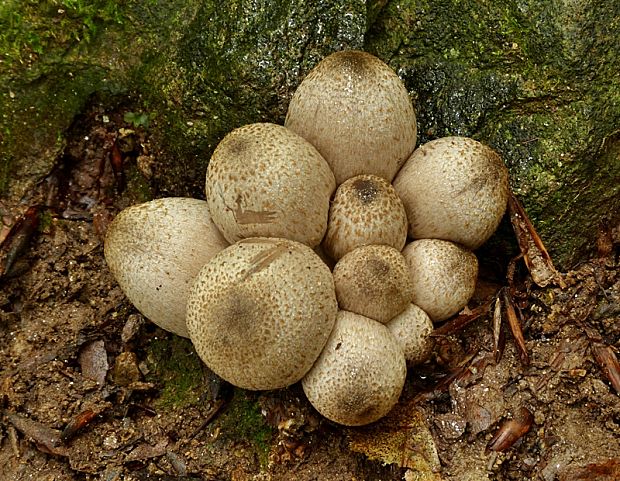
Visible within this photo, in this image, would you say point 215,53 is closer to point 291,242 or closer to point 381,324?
point 291,242

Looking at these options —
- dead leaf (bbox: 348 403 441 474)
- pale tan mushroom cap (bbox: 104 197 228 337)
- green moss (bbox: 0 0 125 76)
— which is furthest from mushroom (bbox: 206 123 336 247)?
green moss (bbox: 0 0 125 76)

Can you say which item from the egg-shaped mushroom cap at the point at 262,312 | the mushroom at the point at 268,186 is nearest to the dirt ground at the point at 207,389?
the egg-shaped mushroom cap at the point at 262,312

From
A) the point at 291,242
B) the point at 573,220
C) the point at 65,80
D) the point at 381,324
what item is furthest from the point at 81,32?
the point at 573,220

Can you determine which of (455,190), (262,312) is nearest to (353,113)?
(455,190)

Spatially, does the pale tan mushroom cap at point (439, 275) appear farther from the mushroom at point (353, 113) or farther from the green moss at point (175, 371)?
the green moss at point (175, 371)

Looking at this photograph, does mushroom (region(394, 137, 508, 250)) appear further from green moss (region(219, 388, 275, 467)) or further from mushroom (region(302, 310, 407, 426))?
green moss (region(219, 388, 275, 467))

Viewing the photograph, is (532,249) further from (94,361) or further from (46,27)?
(46,27)

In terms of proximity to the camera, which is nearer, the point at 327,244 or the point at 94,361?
the point at 327,244
